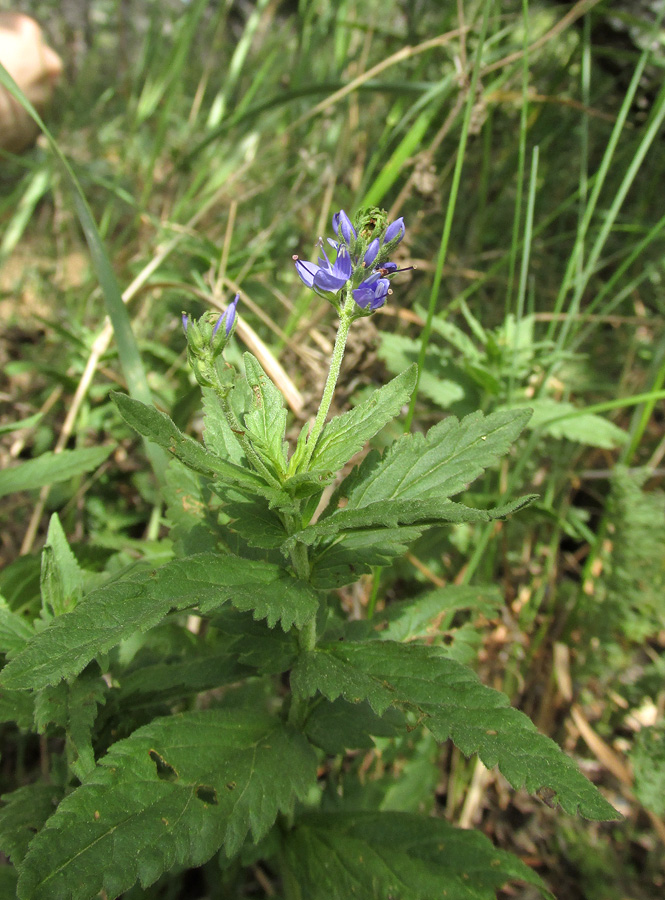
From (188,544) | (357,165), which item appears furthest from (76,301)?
(188,544)

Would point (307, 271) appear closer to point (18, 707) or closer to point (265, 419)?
point (265, 419)

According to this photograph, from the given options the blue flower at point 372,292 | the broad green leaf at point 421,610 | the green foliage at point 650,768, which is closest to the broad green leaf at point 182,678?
the broad green leaf at point 421,610

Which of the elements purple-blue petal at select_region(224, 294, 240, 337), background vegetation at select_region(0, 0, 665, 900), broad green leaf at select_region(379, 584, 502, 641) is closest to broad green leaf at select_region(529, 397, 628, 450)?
background vegetation at select_region(0, 0, 665, 900)

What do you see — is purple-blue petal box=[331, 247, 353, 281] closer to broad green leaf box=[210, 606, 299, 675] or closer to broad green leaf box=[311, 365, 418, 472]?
broad green leaf box=[311, 365, 418, 472]

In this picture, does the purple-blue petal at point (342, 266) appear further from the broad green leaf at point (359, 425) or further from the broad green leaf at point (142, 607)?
the broad green leaf at point (142, 607)

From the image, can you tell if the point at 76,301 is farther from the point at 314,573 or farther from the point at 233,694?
the point at 314,573
